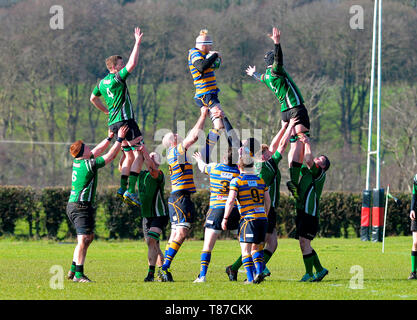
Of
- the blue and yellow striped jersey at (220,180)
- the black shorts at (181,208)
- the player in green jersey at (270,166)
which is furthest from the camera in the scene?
the player in green jersey at (270,166)

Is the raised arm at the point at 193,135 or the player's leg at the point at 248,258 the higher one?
the raised arm at the point at 193,135

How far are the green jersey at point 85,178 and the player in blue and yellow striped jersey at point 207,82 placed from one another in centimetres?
201

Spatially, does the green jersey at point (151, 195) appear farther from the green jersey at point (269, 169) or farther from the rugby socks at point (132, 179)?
the green jersey at point (269, 169)

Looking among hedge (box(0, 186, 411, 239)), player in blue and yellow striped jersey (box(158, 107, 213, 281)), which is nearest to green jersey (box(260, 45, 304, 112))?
player in blue and yellow striped jersey (box(158, 107, 213, 281))

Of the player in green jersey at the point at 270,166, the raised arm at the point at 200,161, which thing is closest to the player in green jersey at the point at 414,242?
the player in green jersey at the point at 270,166

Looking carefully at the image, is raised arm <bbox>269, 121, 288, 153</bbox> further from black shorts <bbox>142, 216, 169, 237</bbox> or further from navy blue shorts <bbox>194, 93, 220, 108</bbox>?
black shorts <bbox>142, 216, 169, 237</bbox>

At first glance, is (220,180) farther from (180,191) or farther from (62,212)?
(62,212)

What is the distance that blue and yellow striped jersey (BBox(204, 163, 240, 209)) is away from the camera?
43.1 ft

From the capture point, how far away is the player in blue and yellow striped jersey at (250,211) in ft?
41.2

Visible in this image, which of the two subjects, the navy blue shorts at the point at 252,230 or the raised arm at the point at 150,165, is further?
the raised arm at the point at 150,165

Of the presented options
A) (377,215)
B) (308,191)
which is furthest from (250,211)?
(377,215)

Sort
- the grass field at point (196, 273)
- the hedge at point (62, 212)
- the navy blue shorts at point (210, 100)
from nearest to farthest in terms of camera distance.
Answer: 1. the grass field at point (196, 273)
2. the navy blue shorts at point (210, 100)
3. the hedge at point (62, 212)

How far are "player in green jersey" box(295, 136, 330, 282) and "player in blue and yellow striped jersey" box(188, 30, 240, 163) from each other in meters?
1.69

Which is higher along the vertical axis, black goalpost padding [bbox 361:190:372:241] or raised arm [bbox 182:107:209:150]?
raised arm [bbox 182:107:209:150]
